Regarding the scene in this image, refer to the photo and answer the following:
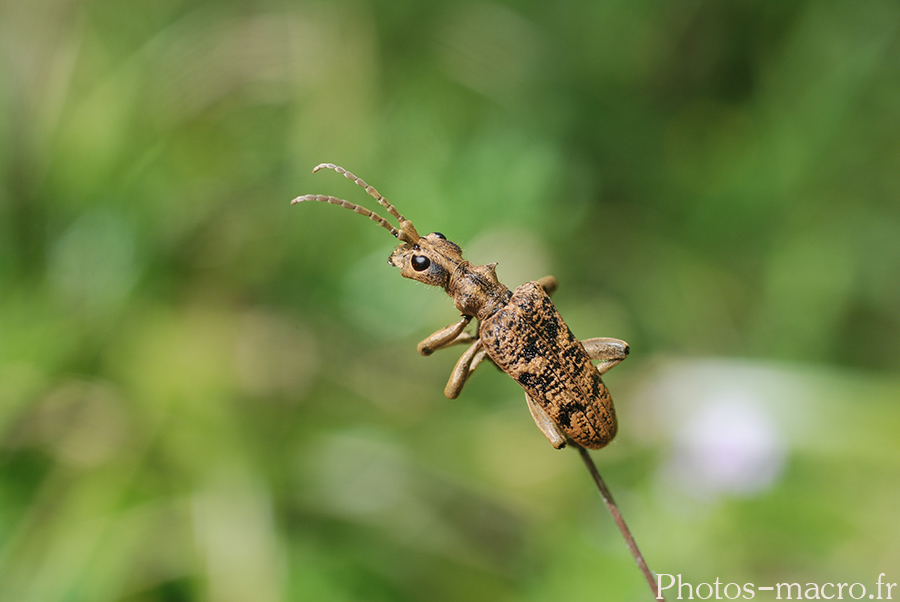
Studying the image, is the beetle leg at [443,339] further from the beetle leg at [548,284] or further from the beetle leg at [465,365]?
the beetle leg at [548,284]

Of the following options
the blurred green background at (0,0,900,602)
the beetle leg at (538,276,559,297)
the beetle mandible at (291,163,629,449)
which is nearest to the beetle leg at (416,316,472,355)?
the beetle mandible at (291,163,629,449)

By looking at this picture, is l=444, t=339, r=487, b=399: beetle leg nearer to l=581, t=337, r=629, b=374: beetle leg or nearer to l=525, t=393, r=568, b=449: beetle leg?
l=525, t=393, r=568, b=449: beetle leg

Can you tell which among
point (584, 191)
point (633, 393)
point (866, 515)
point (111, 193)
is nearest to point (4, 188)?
point (111, 193)

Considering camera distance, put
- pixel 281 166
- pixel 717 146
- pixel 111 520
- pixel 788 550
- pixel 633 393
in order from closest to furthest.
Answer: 1. pixel 788 550
2. pixel 111 520
3. pixel 633 393
4. pixel 281 166
5. pixel 717 146

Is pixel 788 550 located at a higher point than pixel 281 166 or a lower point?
lower

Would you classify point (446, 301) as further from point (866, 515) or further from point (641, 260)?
point (866, 515)

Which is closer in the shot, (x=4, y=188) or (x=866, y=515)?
(x=866, y=515)

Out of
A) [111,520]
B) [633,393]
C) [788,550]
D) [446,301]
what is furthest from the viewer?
[633,393]

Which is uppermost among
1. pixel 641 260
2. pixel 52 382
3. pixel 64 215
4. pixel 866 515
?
pixel 641 260
